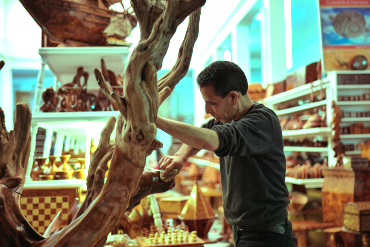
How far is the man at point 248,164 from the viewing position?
1588 millimetres

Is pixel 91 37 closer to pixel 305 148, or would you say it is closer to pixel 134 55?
pixel 134 55

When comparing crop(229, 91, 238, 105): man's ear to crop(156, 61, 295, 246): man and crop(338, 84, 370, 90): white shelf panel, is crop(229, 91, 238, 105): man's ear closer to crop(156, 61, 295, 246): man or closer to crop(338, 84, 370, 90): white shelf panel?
crop(156, 61, 295, 246): man

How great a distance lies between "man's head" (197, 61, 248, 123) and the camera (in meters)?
1.58

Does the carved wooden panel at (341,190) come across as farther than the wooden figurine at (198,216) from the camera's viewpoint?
Yes

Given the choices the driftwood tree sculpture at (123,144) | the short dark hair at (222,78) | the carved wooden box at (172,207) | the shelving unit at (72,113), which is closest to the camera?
the driftwood tree sculpture at (123,144)

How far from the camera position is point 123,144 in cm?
126

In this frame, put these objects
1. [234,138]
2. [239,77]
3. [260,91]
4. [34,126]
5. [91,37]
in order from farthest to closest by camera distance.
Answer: [260,91] < [91,37] < [34,126] < [239,77] < [234,138]

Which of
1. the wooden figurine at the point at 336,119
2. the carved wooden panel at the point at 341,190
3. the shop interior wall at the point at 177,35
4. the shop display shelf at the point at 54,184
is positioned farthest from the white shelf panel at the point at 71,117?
the shop interior wall at the point at 177,35

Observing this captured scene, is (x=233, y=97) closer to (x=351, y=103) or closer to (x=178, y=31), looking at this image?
(x=351, y=103)

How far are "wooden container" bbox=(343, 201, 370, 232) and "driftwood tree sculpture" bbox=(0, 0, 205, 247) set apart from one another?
2264mm

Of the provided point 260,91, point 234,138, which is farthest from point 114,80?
point 260,91

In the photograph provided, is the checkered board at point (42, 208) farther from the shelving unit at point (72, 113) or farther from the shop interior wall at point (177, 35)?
→ the shop interior wall at point (177, 35)

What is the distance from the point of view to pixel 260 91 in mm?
6895

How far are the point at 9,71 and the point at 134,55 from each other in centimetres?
1398
